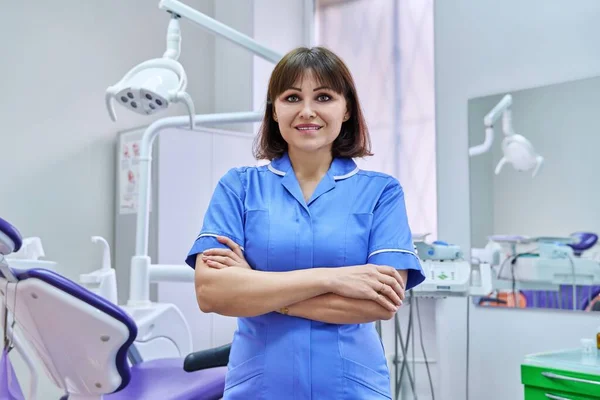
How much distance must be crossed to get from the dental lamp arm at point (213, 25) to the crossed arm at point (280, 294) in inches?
52.5

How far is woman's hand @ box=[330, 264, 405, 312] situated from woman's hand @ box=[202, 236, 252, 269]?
7.0 inches

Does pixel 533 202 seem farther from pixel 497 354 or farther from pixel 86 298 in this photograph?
pixel 86 298

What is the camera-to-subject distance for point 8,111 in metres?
3.39

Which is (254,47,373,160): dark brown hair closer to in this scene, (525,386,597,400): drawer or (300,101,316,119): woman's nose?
(300,101,316,119): woman's nose

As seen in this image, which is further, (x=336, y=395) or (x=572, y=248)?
(x=572, y=248)

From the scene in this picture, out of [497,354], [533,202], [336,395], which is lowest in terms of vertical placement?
[497,354]

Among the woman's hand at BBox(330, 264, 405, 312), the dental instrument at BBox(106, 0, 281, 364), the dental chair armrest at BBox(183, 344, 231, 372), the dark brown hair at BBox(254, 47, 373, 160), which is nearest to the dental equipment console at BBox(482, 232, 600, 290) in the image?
the dental instrument at BBox(106, 0, 281, 364)

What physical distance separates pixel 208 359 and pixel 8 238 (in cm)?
77

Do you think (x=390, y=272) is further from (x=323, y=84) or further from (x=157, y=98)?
(x=157, y=98)

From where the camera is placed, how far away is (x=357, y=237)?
1.21 meters

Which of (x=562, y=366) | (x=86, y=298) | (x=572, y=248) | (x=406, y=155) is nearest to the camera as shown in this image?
(x=86, y=298)

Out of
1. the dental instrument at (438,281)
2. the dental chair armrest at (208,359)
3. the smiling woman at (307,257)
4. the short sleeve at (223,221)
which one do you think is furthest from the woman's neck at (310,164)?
the dental instrument at (438,281)

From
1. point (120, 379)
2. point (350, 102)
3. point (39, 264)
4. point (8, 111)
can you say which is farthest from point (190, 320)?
point (350, 102)

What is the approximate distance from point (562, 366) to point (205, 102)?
288 centimetres
